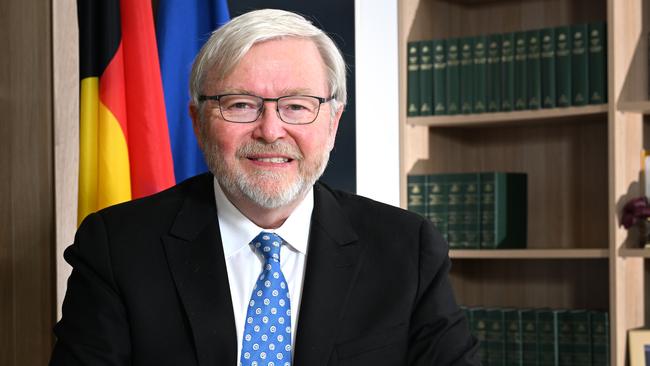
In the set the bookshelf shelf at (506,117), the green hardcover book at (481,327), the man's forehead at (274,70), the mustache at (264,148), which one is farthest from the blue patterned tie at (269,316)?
the green hardcover book at (481,327)

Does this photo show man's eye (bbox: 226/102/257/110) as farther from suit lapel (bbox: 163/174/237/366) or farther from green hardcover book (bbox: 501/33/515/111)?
green hardcover book (bbox: 501/33/515/111)

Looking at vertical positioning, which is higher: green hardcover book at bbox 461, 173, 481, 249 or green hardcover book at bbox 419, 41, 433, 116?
green hardcover book at bbox 419, 41, 433, 116

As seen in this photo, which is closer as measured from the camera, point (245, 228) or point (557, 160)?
point (245, 228)

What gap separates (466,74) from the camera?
3.59 m

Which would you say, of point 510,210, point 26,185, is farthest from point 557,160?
point 26,185

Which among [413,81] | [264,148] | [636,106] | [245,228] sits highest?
[413,81]

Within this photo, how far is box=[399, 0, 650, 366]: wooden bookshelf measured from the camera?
327cm

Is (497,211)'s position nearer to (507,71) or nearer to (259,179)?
(507,71)

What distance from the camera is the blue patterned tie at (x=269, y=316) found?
179 cm

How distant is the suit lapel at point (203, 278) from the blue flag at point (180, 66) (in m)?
0.86

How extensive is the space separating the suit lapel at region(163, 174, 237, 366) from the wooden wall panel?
798 millimetres

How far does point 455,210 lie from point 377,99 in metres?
0.49

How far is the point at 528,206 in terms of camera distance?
379 centimetres

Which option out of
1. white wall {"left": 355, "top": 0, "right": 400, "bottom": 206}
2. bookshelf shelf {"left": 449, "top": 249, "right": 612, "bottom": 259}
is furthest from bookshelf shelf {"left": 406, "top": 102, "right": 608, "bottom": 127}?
bookshelf shelf {"left": 449, "top": 249, "right": 612, "bottom": 259}
